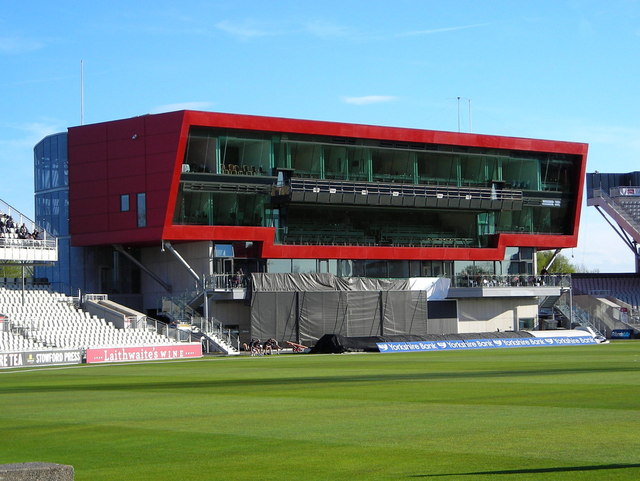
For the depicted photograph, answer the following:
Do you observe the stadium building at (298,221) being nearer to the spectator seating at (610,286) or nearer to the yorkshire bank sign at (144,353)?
the yorkshire bank sign at (144,353)

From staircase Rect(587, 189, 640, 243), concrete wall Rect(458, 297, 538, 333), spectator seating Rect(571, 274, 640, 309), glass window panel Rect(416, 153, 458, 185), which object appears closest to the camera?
glass window panel Rect(416, 153, 458, 185)

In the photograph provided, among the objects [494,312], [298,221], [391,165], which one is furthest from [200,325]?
[494,312]

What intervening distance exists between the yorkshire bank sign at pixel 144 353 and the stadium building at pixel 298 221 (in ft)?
37.8

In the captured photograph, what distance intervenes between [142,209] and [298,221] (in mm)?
12342

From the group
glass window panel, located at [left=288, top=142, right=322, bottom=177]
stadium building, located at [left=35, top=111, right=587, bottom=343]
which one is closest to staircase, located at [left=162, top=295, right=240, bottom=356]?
stadium building, located at [left=35, top=111, right=587, bottom=343]

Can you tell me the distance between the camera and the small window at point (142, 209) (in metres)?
79.8

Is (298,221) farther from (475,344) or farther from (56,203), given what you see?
(56,203)

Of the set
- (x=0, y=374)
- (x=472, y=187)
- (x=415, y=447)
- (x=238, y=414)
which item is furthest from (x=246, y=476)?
(x=472, y=187)

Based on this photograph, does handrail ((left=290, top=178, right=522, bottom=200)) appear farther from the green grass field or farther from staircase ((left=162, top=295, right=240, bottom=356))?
the green grass field

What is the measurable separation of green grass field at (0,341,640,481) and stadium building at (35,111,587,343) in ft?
138

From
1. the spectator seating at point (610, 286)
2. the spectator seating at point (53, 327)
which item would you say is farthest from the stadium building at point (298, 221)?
the spectator seating at point (610, 286)

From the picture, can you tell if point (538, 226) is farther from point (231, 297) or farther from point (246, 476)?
point (246, 476)

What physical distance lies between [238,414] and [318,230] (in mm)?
62049

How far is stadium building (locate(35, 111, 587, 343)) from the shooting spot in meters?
79.9
